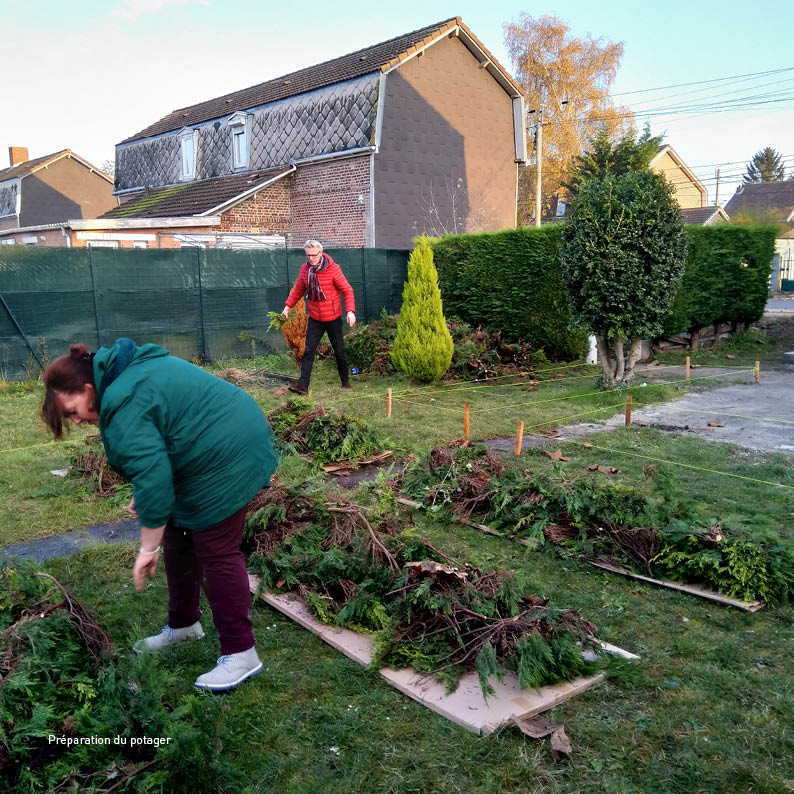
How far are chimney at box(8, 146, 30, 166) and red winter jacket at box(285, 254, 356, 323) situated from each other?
4255 centimetres

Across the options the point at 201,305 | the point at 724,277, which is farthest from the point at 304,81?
the point at 724,277

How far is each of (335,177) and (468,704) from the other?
20140 mm

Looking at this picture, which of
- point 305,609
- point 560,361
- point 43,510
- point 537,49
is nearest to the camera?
point 305,609

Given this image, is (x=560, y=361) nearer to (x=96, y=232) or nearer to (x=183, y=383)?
(x=183, y=383)

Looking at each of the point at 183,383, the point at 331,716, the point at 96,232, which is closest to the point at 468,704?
the point at 331,716

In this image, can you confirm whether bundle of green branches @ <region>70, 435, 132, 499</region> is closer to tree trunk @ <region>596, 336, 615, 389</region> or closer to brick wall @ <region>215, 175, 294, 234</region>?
tree trunk @ <region>596, 336, 615, 389</region>

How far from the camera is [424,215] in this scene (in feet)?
72.6

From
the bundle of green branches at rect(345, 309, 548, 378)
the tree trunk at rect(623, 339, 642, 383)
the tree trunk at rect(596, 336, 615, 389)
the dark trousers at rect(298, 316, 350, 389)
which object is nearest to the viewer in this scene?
the dark trousers at rect(298, 316, 350, 389)

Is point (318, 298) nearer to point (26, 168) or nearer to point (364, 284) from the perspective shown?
point (364, 284)

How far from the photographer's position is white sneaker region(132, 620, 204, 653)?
347 centimetres

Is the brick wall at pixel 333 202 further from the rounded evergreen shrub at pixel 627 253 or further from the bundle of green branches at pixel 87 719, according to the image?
the bundle of green branches at pixel 87 719

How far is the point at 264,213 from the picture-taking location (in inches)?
872

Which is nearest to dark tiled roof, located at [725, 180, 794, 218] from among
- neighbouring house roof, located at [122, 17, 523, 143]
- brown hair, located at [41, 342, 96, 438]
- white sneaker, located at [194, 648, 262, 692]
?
neighbouring house roof, located at [122, 17, 523, 143]

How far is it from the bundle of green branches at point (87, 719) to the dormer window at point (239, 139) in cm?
2309
